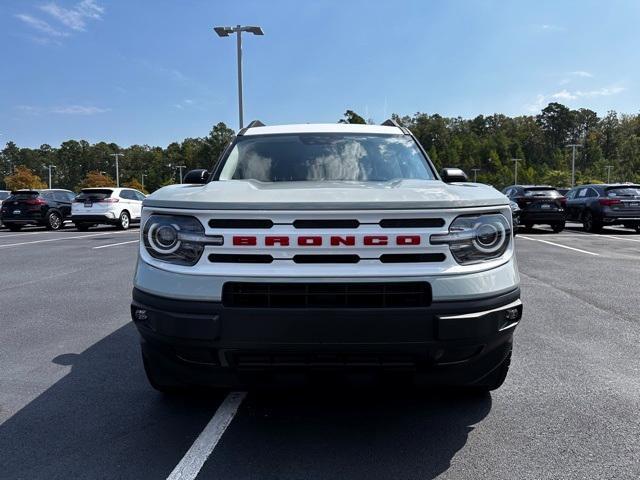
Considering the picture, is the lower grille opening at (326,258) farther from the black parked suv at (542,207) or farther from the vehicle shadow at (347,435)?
the black parked suv at (542,207)

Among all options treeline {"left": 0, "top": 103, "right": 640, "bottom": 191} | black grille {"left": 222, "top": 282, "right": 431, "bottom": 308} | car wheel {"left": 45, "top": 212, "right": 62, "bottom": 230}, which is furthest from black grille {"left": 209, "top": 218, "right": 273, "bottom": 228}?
treeline {"left": 0, "top": 103, "right": 640, "bottom": 191}

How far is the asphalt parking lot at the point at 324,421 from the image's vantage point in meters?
2.53

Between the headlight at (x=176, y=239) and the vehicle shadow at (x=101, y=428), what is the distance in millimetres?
1025

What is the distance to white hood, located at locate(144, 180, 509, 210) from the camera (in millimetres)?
2443

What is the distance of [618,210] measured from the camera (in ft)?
55.8

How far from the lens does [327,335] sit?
235cm

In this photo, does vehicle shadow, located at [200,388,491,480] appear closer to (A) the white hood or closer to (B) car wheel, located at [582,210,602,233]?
(A) the white hood

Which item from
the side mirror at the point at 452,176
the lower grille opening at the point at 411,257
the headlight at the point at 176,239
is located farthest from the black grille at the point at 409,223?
the side mirror at the point at 452,176

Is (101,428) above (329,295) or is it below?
below

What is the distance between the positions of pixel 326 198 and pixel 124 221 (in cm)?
1996

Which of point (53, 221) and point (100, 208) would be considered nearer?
point (100, 208)

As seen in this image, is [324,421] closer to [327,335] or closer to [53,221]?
[327,335]

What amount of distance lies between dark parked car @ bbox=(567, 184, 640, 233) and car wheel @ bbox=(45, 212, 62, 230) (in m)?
20.4

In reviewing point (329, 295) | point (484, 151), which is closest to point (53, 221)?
point (329, 295)
